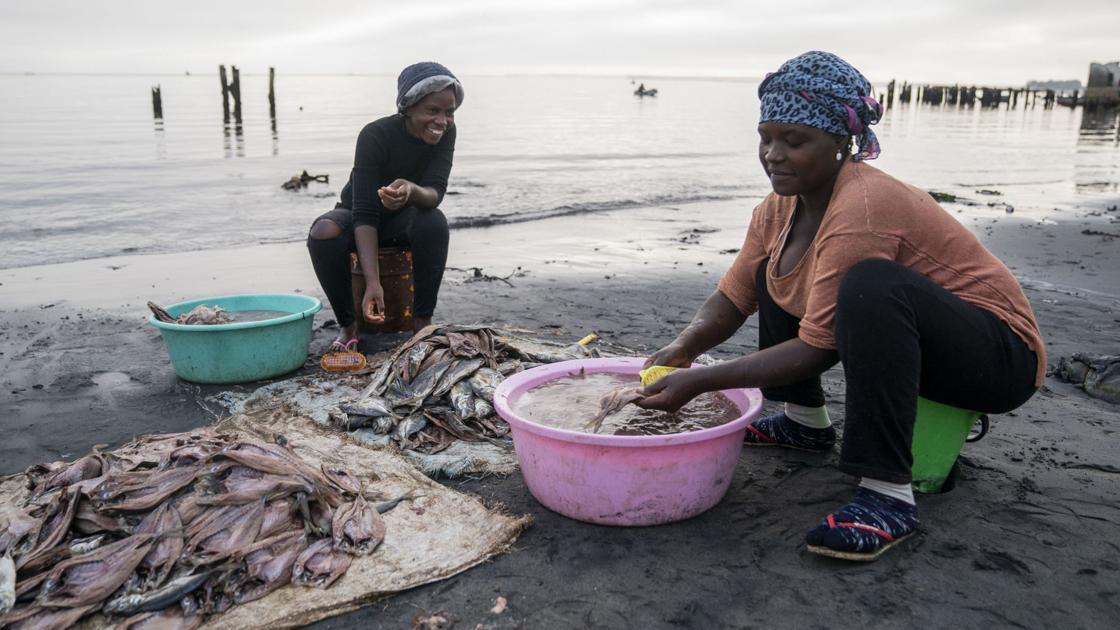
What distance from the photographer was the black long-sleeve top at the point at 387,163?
441 cm

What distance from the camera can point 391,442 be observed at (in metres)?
3.31

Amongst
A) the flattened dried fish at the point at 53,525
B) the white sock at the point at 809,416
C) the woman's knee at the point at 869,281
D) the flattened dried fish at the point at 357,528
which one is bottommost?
the flattened dried fish at the point at 357,528

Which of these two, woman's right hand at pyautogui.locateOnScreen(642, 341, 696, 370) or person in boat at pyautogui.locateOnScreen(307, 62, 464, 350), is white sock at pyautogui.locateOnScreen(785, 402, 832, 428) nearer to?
woman's right hand at pyautogui.locateOnScreen(642, 341, 696, 370)

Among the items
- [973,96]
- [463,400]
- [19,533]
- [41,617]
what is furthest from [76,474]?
[973,96]

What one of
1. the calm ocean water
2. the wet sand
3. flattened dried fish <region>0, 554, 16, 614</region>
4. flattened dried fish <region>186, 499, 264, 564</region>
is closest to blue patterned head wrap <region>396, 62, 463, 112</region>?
the wet sand

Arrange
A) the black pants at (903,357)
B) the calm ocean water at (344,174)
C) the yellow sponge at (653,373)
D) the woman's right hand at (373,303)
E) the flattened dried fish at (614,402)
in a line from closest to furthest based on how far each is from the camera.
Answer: the black pants at (903,357), the flattened dried fish at (614,402), the yellow sponge at (653,373), the woman's right hand at (373,303), the calm ocean water at (344,174)

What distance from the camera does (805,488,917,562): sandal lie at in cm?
232

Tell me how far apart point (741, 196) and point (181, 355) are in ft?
35.3

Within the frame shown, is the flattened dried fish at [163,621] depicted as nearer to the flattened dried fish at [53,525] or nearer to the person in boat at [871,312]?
the flattened dried fish at [53,525]

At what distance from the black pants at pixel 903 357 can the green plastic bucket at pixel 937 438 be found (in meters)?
0.16

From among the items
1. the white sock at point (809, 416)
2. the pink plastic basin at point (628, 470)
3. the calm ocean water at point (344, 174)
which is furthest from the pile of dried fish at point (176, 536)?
the calm ocean water at point (344, 174)

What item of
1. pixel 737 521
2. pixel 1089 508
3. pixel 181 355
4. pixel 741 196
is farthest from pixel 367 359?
pixel 741 196

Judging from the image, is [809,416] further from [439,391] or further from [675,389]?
[439,391]

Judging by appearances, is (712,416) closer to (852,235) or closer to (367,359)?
(852,235)
